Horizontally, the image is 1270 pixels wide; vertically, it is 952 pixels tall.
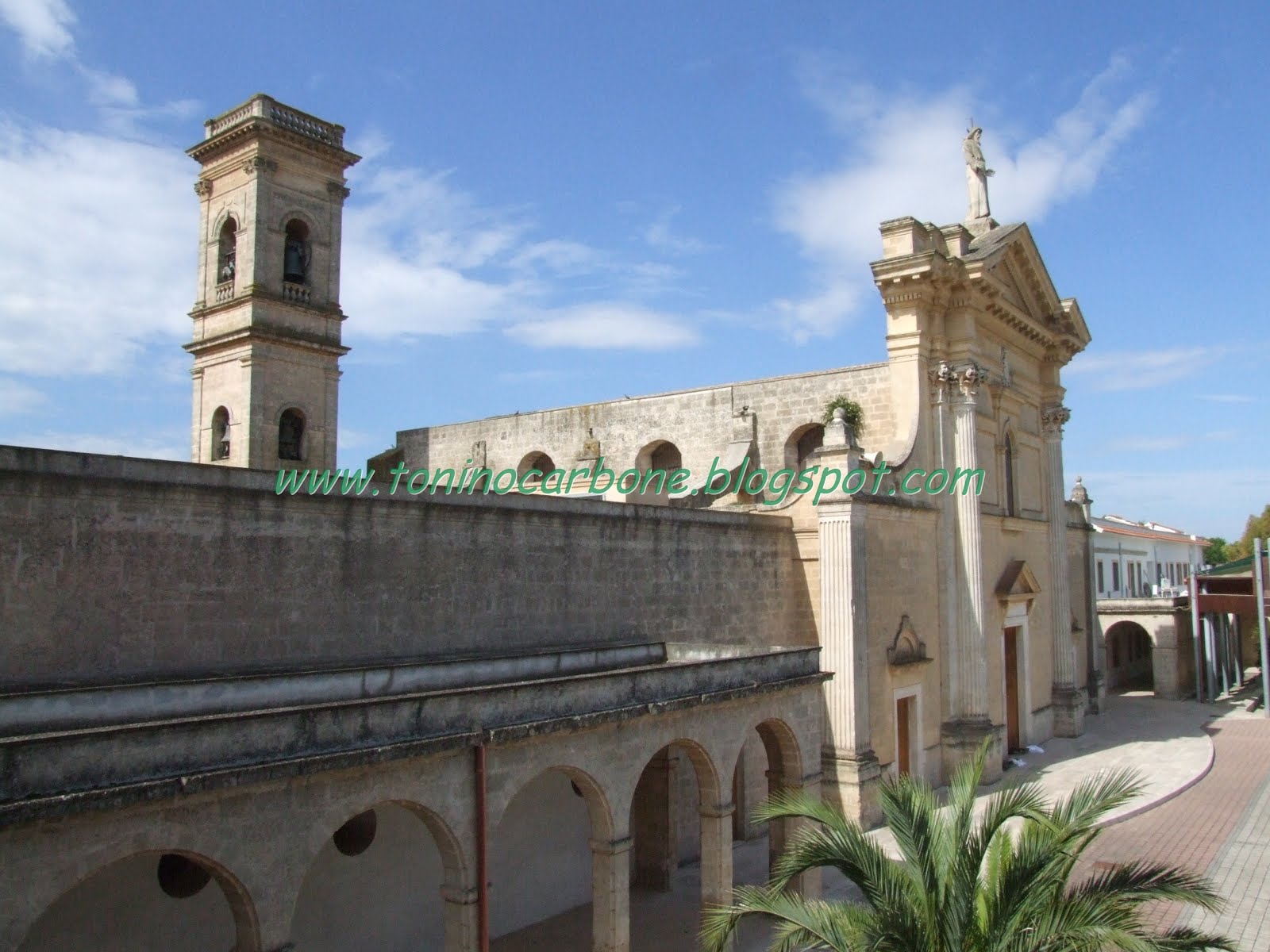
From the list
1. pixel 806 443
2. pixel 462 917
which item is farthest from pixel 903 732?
pixel 462 917

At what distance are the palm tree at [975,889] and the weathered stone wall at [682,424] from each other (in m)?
12.9

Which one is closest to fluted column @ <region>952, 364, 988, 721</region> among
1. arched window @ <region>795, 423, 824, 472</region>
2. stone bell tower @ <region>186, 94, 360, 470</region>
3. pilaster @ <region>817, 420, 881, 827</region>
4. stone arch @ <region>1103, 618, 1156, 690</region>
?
arched window @ <region>795, 423, 824, 472</region>

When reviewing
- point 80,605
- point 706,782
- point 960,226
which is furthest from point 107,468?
point 960,226

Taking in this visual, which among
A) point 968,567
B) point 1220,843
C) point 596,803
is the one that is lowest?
point 1220,843

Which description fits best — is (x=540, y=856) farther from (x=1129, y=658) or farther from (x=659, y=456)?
(x=1129, y=658)

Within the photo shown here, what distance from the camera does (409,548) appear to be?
38.6 feet

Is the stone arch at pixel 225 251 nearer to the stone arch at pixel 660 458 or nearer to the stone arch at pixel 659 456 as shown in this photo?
the stone arch at pixel 660 458

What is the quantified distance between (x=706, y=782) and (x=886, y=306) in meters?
11.7

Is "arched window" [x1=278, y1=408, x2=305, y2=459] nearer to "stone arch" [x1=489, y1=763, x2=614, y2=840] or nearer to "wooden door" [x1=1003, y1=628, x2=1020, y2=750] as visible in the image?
"stone arch" [x1=489, y1=763, x2=614, y2=840]

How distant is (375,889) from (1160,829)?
42.2 ft

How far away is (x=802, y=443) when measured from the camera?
22734mm

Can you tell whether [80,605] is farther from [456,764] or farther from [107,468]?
[456,764]

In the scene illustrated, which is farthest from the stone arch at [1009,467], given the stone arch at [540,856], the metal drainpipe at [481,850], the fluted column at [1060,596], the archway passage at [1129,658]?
the metal drainpipe at [481,850]

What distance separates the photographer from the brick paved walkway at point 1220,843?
1280cm
